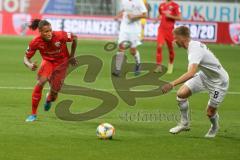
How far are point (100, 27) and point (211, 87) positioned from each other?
27315 millimetres

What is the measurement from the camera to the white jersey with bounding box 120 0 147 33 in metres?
21.7

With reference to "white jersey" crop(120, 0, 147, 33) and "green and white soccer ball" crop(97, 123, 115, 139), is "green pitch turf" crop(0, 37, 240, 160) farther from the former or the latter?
"white jersey" crop(120, 0, 147, 33)

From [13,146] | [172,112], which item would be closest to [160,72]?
[172,112]

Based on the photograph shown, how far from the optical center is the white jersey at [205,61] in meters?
11.0

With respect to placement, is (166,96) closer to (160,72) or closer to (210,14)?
(160,72)

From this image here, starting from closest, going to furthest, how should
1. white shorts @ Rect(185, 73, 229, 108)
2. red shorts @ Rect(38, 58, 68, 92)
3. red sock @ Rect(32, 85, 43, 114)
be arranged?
white shorts @ Rect(185, 73, 229, 108), red sock @ Rect(32, 85, 43, 114), red shorts @ Rect(38, 58, 68, 92)

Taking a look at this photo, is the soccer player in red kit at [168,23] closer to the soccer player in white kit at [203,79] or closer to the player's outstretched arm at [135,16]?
the player's outstretched arm at [135,16]

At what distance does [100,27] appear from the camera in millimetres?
38562

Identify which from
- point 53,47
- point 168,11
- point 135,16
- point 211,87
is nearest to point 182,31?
point 211,87

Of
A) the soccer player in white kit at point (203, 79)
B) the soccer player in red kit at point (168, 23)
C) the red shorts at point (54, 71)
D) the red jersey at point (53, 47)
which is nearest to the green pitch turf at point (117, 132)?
the soccer player in white kit at point (203, 79)


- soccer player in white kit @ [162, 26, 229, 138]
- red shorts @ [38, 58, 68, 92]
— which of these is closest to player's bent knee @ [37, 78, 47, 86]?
red shorts @ [38, 58, 68, 92]

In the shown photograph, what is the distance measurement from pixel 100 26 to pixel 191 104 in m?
23.0

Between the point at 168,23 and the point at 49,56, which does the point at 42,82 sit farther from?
the point at 168,23

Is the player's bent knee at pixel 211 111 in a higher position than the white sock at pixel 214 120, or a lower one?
higher
